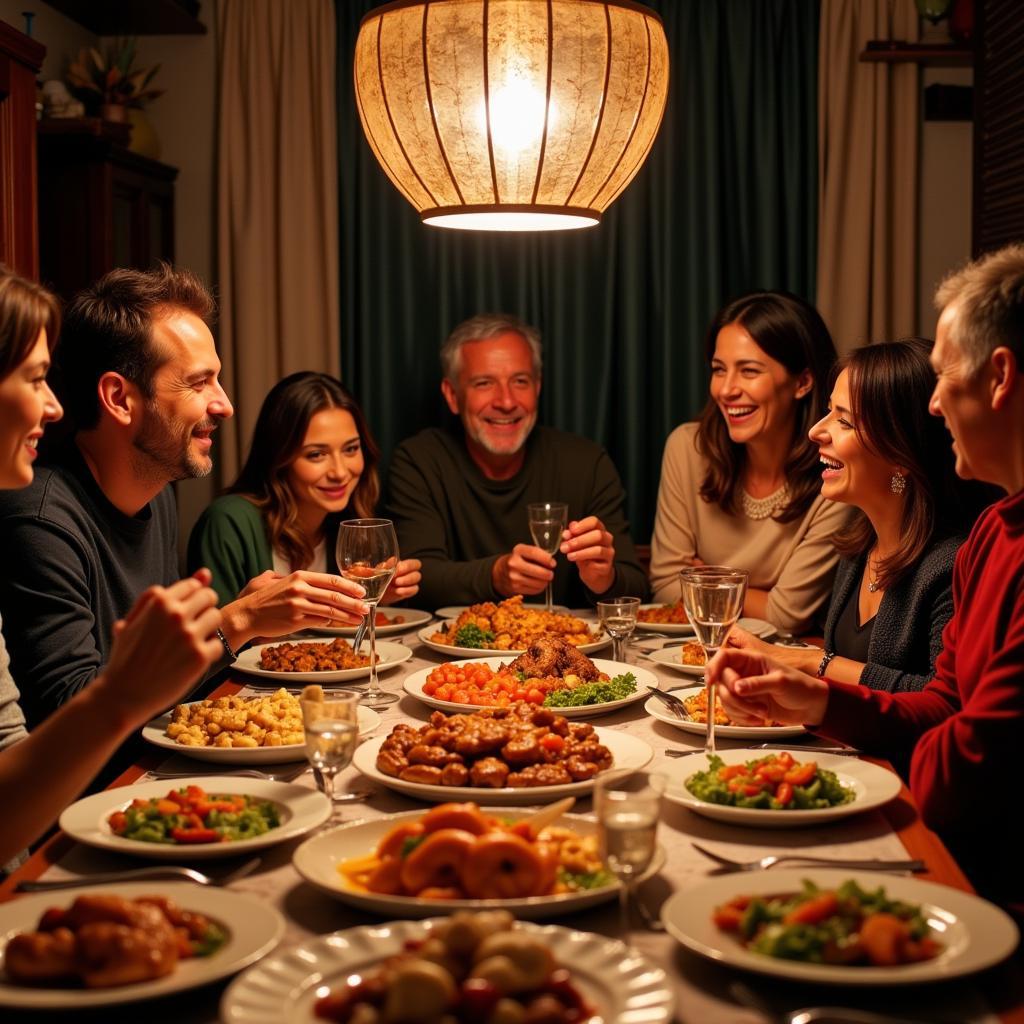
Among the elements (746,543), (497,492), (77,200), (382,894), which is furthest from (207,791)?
(77,200)

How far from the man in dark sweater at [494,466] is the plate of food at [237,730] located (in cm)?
186

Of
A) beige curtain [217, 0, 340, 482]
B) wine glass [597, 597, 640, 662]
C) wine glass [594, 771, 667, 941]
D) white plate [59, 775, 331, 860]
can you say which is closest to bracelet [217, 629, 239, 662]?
white plate [59, 775, 331, 860]

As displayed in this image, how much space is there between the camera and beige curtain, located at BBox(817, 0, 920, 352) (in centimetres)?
427

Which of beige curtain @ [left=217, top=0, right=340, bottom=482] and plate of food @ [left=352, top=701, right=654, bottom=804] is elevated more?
beige curtain @ [left=217, top=0, right=340, bottom=482]

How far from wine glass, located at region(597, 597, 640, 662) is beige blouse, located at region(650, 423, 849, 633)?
719 mm

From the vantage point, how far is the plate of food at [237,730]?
188 centimetres

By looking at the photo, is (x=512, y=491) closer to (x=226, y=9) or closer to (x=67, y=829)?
(x=226, y=9)

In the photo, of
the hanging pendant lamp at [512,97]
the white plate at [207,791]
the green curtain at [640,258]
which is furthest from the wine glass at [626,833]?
the green curtain at [640,258]

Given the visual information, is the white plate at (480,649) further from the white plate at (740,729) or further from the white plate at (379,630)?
the white plate at (740,729)

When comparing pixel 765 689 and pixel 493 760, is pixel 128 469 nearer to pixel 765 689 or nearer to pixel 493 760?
pixel 493 760

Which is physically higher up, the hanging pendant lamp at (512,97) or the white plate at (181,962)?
the hanging pendant lamp at (512,97)

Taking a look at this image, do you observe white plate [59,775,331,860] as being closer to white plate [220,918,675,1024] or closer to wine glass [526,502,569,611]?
white plate [220,918,675,1024]

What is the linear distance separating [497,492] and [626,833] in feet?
9.59

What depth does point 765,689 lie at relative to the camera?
1900 millimetres
